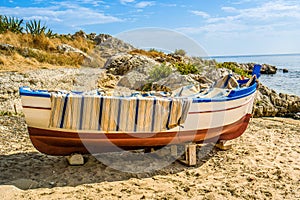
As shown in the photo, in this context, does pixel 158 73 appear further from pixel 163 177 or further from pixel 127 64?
pixel 163 177

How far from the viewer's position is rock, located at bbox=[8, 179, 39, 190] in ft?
12.3

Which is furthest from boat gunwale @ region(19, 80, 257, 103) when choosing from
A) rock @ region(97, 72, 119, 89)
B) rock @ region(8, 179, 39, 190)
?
rock @ region(97, 72, 119, 89)

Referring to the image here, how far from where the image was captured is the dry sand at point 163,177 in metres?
3.68

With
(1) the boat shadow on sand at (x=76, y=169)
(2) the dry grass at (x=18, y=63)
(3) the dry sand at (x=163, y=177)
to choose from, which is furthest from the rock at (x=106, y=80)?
(1) the boat shadow on sand at (x=76, y=169)

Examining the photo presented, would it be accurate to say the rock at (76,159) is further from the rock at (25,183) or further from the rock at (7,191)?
the rock at (7,191)

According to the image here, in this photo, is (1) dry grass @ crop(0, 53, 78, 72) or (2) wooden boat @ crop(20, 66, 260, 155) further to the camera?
(1) dry grass @ crop(0, 53, 78, 72)

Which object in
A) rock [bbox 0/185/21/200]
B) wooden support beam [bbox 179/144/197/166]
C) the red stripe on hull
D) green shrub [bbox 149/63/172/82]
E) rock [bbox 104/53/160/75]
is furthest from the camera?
rock [bbox 104/53/160/75]

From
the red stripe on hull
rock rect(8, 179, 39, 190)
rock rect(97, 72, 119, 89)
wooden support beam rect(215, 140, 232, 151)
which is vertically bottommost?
rock rect(8, 179, 39, 190)

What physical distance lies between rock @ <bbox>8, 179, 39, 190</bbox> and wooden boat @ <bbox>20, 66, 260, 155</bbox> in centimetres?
49

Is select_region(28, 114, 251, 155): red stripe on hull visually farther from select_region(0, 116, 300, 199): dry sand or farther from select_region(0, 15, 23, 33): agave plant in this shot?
select_region(0, 15, 23, 33): agave plant

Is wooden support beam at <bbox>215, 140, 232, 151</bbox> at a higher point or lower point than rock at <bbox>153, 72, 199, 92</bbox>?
lower

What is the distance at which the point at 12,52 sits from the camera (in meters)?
12.4

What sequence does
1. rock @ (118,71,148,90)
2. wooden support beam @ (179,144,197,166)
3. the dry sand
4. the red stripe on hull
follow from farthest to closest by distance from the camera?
rock @ (118,71,148,90) → wooden support beam @ (179,144,197,166) → the red stripe on hull → the dry sand

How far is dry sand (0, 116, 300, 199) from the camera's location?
368cm
